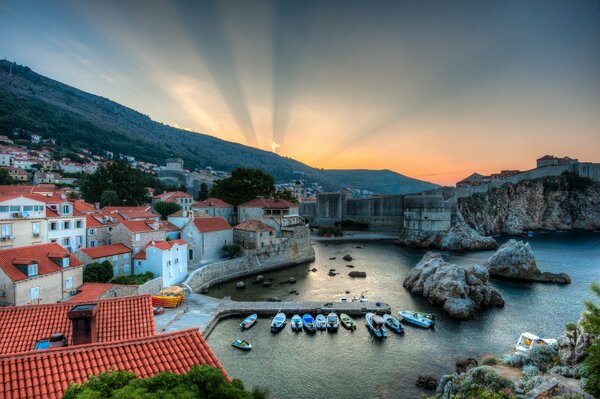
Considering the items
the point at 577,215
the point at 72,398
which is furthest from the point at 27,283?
the point at 577,215

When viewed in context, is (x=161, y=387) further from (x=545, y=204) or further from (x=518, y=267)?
(x=545, y=204)

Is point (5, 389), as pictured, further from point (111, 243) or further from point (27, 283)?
point (111, 243)

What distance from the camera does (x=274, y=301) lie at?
26828 millimetres

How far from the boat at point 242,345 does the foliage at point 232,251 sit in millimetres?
17199

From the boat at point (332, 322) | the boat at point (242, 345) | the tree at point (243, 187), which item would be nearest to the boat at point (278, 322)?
the boat at point (242, 345)

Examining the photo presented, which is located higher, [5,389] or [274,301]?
[5,389]

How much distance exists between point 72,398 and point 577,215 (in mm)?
101751

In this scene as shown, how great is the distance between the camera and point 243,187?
5616cm

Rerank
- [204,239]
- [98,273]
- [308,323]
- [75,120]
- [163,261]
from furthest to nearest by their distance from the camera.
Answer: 1. [75,120]
2. [204,239]
3. [163,261]
4. [98,273]
5. [308,323]

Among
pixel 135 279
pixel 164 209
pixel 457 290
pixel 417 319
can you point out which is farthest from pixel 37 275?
pixel 457 290

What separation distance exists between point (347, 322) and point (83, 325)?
17379 mm

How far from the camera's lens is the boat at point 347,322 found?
71.9 ft

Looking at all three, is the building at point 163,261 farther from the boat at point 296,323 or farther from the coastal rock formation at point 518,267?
the coastal rock formation at point 518,267

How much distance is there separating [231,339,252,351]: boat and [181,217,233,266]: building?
15897 millimetres
